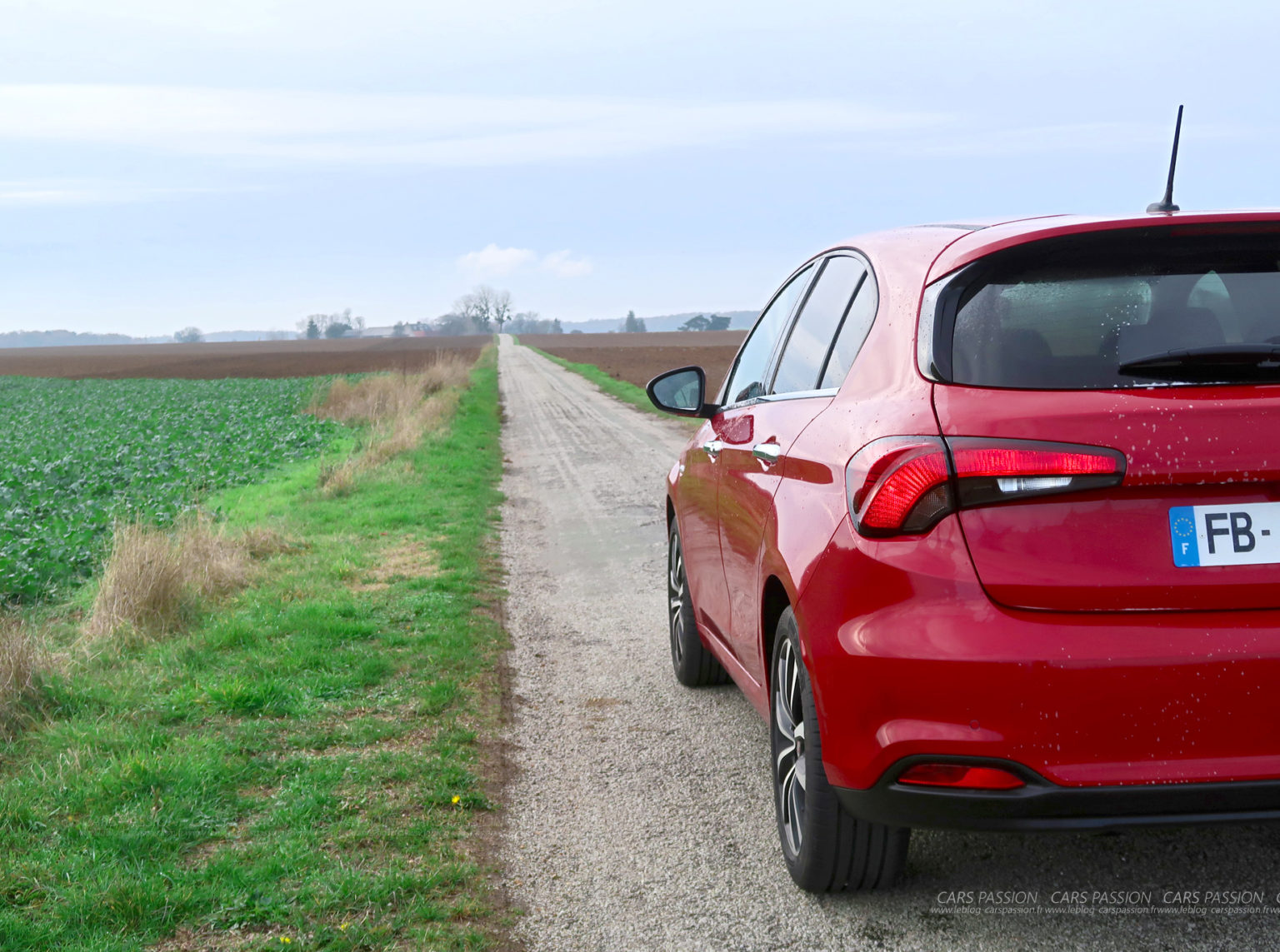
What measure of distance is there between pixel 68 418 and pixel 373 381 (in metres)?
8.20

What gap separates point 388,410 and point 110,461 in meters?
6.93

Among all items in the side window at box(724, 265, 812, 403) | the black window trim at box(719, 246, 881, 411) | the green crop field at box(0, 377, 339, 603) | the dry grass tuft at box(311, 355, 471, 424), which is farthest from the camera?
the dry grass tuft at box(311, 355, 471, 424)

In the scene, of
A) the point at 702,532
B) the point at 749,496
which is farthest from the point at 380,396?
the point at 749,496

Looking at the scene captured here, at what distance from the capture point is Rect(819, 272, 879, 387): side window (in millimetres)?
3129

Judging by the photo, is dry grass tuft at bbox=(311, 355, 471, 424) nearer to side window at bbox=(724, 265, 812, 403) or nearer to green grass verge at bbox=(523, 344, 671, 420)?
green grass verge at bbox=(523, 344, 671, 420)

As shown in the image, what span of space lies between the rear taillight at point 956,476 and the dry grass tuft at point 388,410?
10.8 meters

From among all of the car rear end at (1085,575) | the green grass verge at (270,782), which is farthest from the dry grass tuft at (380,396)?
the car rear end at (1085,575)

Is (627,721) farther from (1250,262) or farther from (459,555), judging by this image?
(459,555)

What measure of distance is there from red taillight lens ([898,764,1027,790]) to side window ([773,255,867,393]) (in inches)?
48.6

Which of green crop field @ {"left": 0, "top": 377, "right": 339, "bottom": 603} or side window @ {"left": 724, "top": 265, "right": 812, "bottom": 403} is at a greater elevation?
side window @ {"left": 724, "top": 265, "right": 812, "bottom": 403}

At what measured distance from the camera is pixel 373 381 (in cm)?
2828

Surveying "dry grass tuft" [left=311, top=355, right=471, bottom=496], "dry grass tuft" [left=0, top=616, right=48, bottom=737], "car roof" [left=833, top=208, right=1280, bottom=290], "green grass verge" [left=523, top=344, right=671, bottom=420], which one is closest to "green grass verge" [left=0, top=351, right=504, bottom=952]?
"dry grass tuft" [left=0, top=616, right=48, bottom=737]

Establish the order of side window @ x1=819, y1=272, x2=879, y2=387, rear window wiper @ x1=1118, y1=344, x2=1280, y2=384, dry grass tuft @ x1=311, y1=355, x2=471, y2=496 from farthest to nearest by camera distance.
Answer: dry grass tuft @ x1=311, y1=355, x2=471, y2=496
side window @ x1=819, y1=272, x2=879, y2=387
rear window wiper @ x1=1118, y1=344, x2=1280, y2=384

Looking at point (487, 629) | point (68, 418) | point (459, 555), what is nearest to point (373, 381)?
point (68, 418)
